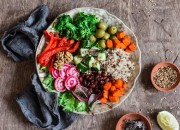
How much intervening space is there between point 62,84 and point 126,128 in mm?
536

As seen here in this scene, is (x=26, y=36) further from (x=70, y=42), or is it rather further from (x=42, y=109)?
(x=42, y=109)

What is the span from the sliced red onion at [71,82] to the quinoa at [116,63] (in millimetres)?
216

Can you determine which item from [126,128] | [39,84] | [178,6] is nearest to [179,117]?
[126,128]

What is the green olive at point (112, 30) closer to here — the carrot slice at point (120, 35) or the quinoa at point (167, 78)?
the carrot slice at point (120, 35)

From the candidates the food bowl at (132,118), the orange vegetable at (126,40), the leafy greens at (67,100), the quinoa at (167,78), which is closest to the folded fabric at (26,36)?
the leafy greens at (67,100)

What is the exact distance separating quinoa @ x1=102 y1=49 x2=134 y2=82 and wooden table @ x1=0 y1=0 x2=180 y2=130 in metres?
0.17

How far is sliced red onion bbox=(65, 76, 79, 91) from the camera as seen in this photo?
246 centimetres

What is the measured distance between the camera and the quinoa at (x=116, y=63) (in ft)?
8.01

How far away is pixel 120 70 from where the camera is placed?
96.5 inches

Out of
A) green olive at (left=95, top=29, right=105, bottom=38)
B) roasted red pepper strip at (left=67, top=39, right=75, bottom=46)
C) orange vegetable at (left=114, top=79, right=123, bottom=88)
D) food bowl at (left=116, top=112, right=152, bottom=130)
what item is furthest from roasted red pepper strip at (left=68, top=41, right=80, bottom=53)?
food bowl at (left=116, top=112, right=152, bottom=130)

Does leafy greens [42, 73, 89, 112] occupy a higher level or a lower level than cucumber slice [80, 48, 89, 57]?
lower

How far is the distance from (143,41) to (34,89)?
32.9 inches

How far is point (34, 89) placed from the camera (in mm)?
2527

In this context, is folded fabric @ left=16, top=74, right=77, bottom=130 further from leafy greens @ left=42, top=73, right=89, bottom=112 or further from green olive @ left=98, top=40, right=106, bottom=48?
green olive @ left=98, top=40, right=106, bottom=48
